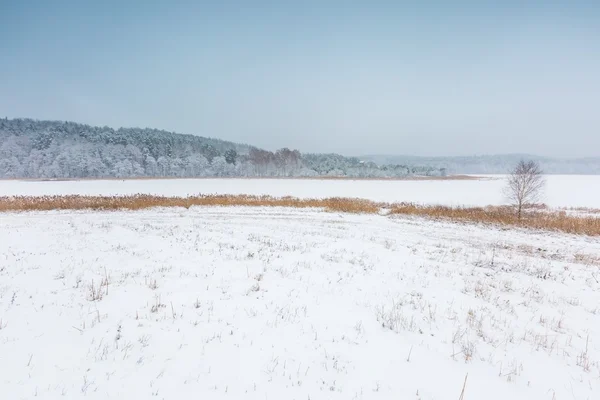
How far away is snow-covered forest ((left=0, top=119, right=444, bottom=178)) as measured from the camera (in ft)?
384

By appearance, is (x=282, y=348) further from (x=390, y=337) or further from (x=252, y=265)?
(x=252, y=265)

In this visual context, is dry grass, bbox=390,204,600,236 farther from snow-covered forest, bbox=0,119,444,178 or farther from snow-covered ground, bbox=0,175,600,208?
snow-covered forest, bbox=0,119,444,178

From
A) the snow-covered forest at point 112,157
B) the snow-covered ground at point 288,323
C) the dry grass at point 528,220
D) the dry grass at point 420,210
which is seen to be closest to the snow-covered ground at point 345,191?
the dry grass at point 420,210

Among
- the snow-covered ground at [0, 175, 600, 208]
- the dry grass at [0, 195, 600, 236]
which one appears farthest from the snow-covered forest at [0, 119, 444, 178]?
the dry grass at [0, 195, 600, 236]

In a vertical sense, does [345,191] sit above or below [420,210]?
above

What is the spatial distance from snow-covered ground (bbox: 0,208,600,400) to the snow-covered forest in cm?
Result: 12668

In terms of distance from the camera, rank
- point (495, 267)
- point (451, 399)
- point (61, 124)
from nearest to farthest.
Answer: point (451, 399) < point (495, 267) < point (61, 124)

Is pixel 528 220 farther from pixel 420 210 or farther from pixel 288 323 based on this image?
pixel 288 323

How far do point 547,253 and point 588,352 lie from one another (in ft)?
34.8

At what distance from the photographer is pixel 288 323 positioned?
261 inches

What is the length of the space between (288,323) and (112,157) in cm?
14243

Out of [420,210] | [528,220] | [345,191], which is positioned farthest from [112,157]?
[528,220]

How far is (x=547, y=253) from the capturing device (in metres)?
14.8

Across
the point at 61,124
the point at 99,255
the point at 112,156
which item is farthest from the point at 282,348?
the point at 61,124
